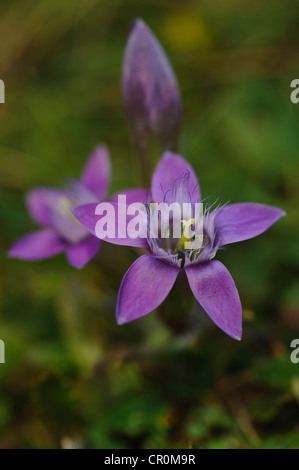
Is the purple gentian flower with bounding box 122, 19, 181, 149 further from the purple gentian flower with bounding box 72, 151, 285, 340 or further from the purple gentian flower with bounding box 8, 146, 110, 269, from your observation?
the purple gentian flower with bounding box 72, 151, 285, 340

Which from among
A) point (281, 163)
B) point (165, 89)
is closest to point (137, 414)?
point (165, 89)

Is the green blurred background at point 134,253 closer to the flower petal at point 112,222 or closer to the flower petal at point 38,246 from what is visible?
the flower petal at point 38,246

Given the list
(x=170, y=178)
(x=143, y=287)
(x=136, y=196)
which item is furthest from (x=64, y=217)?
(x=143, y=287)

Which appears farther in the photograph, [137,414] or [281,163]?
[281,163]

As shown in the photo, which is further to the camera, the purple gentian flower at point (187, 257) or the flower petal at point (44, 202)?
the flower petal at point (44, 202)

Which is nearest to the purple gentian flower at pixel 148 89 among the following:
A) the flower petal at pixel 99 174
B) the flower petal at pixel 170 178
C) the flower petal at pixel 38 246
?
the flower petal at pixel 99 174

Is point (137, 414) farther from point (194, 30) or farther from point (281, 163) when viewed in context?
point (194, 30)
